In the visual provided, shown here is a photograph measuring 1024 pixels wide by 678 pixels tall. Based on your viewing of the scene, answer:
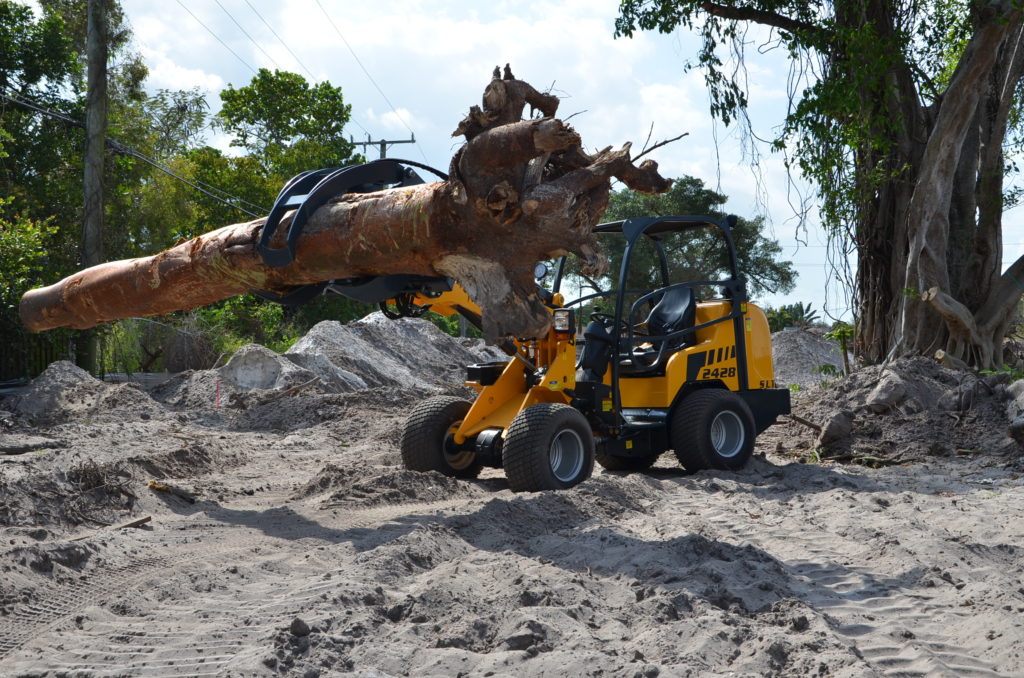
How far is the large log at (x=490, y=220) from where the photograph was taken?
521 centimetres

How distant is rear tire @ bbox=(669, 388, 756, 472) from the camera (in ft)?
27.1

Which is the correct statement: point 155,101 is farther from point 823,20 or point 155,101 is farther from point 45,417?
point 823,20

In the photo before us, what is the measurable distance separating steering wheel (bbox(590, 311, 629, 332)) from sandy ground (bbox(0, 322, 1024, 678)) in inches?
57.3

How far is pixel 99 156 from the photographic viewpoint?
16688 mm

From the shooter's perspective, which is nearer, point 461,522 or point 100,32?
point 461,522

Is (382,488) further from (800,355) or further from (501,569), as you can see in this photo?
(800,355)

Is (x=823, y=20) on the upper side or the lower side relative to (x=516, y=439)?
upper

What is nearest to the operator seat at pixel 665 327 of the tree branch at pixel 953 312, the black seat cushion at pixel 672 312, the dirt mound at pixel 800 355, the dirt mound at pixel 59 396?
the black seat cushion at pixel 672 312

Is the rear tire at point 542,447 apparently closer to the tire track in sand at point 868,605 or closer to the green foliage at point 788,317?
the tire track in sand at point 868,605

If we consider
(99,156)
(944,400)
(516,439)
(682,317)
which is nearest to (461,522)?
(516,439)

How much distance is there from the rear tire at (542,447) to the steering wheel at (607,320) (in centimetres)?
128

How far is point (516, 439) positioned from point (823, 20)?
334 inches

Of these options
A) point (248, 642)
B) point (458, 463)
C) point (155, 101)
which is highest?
point (155, 101)

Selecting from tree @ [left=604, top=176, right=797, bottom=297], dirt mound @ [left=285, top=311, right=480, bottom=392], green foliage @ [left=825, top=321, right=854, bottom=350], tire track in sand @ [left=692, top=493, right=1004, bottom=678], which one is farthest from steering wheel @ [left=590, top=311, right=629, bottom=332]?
tree @ [left=604, top=176, right=797, bottom=297]
